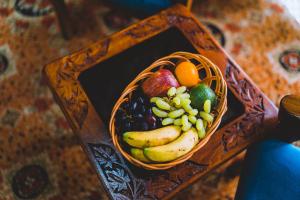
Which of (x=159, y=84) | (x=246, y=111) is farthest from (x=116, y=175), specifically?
(x=246, y=111)

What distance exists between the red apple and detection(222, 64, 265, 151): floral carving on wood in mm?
217

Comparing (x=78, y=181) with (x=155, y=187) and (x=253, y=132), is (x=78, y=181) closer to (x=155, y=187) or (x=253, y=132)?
(x=155, y=187)

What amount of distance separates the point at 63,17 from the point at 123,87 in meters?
0.60

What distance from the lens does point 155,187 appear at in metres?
0.88

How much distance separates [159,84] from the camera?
0.92m

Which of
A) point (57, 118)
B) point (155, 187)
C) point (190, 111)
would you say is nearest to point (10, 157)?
point (57, 118)

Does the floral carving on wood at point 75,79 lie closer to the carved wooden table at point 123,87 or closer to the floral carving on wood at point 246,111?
the carved wooden table at point 123,87

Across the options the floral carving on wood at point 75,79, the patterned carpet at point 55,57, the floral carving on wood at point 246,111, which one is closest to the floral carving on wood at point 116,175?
the floral carving on wood at point 75,79

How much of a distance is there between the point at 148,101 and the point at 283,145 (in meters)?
0.41

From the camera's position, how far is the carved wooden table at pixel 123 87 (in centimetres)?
89

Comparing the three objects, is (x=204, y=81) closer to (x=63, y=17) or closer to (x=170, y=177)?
(x=170, y=177)

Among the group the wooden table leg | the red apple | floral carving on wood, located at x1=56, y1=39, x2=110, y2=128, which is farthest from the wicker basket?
the wooden table leg

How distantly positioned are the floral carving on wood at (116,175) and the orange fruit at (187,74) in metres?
0.28

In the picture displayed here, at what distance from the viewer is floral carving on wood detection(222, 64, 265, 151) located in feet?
3.13
